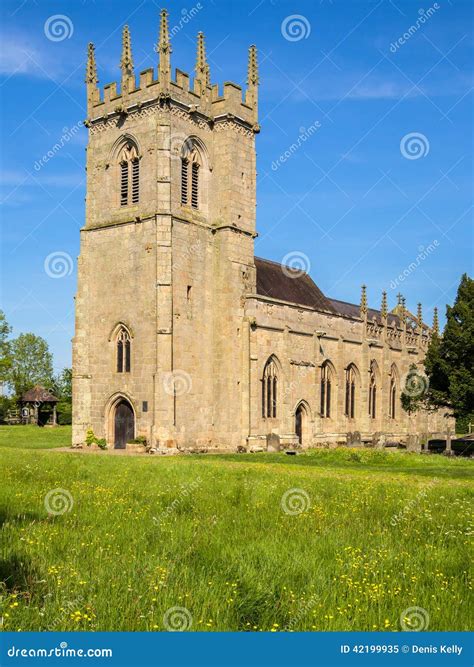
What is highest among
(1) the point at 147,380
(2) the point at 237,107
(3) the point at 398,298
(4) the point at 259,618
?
(2) the point at 237,107

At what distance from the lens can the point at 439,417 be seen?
59.8 metres

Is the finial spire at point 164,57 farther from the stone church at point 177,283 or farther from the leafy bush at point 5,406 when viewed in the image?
the leafy bush at point 5,406

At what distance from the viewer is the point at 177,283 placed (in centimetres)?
3469

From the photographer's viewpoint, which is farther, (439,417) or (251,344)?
(439,417)

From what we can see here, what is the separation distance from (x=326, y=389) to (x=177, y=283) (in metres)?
Result: 14.0

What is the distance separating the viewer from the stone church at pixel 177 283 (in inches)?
1355

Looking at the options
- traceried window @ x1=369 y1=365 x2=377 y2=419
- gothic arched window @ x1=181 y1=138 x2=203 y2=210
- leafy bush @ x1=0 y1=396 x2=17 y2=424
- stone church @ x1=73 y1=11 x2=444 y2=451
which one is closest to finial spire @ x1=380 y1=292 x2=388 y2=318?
traceried window @ x1=369 y1=365 x2=377 y2=419

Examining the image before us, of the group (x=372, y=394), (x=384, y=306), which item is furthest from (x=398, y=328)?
(x=372, y=394)

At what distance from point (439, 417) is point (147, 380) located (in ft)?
111

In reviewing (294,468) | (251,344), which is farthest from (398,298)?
(294,468)

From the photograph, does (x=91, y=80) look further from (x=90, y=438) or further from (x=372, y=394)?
(x=372, y=394)

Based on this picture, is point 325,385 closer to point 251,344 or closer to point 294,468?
point 251,344

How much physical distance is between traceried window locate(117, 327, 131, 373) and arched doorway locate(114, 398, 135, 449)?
1.62 meters

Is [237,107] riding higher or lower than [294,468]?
higher
